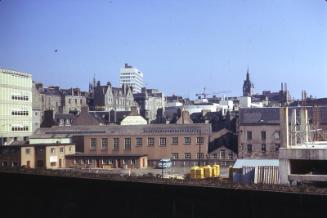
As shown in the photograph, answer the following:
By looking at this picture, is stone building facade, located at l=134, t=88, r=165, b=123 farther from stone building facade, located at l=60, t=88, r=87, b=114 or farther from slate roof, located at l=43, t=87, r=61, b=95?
slate roof, located at l=43, t=87, r=61, b=95

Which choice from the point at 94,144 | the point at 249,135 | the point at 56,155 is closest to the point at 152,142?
the point at 94,144

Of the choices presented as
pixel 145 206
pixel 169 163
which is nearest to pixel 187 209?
pixel 145 206

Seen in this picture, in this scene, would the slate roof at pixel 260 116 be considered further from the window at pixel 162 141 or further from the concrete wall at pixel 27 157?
the concrete wall at pixel 27 157

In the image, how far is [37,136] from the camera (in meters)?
46.7

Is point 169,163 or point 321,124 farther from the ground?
point 321,124

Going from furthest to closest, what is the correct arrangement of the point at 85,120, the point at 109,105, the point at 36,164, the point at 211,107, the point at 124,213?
the point at 211,107
the point at 109,105
the point at 85,120
the point at 36,164
the point at 124,213

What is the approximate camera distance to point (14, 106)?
41719mm

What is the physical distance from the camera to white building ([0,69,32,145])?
4044 centimetres

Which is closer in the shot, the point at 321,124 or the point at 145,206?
the point at 145,206

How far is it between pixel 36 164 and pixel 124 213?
3124 cm

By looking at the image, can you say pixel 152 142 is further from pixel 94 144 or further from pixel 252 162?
pixel 252 162

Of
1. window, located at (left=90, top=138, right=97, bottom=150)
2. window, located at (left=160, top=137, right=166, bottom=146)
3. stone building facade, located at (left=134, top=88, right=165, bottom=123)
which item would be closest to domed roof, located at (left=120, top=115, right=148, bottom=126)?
window, located at (left=90, top=138, right=97, bottom=150)

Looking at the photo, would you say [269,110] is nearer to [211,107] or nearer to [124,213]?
[124,213]

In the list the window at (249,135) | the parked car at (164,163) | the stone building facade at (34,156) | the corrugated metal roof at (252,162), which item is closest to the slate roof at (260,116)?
the window at (249,135)
